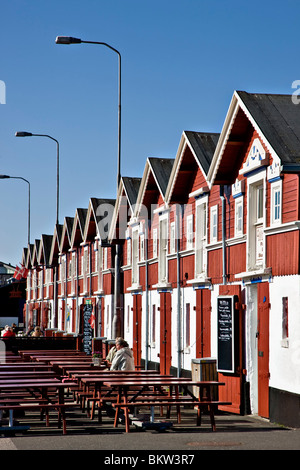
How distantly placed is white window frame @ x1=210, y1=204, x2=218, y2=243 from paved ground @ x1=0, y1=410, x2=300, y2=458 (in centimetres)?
617

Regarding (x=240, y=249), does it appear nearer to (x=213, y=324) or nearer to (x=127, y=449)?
(x=213, y=324)

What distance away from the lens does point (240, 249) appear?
20234 millimetres

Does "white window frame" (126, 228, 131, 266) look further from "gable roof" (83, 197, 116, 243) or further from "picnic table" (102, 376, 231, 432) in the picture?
"picnic table" (102, 376, 231, 432)

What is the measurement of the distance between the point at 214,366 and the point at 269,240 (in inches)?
146

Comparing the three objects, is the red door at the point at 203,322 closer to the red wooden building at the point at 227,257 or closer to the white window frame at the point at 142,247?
the red wooden building at the point at 227,257

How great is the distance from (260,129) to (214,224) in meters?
5.00

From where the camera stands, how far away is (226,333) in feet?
65.2

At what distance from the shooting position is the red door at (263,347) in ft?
59.0

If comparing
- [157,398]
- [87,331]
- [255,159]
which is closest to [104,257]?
[87,331]

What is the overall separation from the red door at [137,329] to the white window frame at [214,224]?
9278 mm

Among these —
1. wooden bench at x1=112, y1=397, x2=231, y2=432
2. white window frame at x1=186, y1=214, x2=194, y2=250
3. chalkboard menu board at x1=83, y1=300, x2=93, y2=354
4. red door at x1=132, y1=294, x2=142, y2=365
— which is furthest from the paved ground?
chalkboard menu board at x1=83, y1=300, x2=93, y2=354

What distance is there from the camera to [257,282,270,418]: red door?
17984 millimetres

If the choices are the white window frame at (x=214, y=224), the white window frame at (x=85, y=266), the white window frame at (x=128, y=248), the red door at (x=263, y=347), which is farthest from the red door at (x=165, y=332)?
the white window frame at (x=85, y=266)
